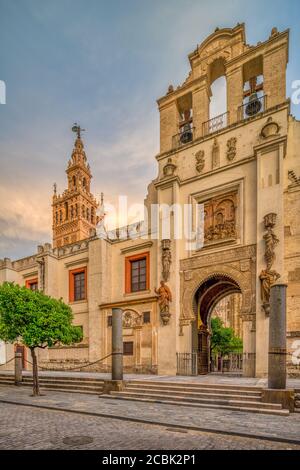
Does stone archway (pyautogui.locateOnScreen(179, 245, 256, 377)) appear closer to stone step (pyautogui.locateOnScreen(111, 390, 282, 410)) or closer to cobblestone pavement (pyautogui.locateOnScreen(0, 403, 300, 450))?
stone step (pyautogui.locateOnScreen(111, 390, 282, 410))

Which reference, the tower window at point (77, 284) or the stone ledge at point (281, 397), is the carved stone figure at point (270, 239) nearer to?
the stone ledge at point (281, 397)

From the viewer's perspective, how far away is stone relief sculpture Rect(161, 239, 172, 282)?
1847 cm

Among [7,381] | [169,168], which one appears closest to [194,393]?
[7,381]

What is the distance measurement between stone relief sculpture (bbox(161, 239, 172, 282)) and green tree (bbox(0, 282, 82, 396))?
607 centimetres

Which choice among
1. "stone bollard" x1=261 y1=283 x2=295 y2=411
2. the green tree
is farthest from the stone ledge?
the green tree

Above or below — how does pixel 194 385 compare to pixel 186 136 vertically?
below

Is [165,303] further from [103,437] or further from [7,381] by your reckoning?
[103,437]

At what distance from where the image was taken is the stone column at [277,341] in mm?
10047

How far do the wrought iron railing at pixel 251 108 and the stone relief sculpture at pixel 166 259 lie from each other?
26.8ft

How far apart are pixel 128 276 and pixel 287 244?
10328 millimetres

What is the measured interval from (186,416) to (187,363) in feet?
27.3

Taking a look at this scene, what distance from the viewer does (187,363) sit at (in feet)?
56.7
